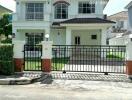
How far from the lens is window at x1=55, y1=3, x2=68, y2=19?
1393 inches

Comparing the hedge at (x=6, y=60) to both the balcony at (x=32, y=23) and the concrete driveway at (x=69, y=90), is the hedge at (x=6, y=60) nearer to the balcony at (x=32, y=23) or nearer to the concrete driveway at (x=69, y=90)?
the concrete driveway at (x=69, y=90)

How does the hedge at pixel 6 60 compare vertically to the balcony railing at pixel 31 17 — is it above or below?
below

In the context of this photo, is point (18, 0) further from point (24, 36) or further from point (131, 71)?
point (131, 71)

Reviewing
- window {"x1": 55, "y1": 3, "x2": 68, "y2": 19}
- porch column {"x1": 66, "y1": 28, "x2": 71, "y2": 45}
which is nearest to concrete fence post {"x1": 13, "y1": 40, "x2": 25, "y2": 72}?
porch column {"x1": 66, "y1": 28, "x2": 71, "y2": 45}

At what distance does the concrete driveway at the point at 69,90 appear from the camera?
1120cm

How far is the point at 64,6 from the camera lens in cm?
3544

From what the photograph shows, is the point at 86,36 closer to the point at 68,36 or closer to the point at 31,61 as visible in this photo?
the point at 68,36

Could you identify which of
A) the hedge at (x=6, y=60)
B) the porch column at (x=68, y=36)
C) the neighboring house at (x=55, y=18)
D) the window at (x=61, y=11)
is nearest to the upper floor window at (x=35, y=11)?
Result: the neighboring house at (x=55, y=18)

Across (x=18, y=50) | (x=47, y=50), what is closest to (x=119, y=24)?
(x=47, y=50)

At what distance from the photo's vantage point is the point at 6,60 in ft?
51.2

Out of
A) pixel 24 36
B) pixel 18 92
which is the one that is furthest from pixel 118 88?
pixel 24 36

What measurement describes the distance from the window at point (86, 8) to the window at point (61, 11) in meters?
1.54

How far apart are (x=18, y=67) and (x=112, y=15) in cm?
4884

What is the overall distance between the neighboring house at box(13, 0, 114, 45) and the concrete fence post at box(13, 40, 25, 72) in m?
16.7
